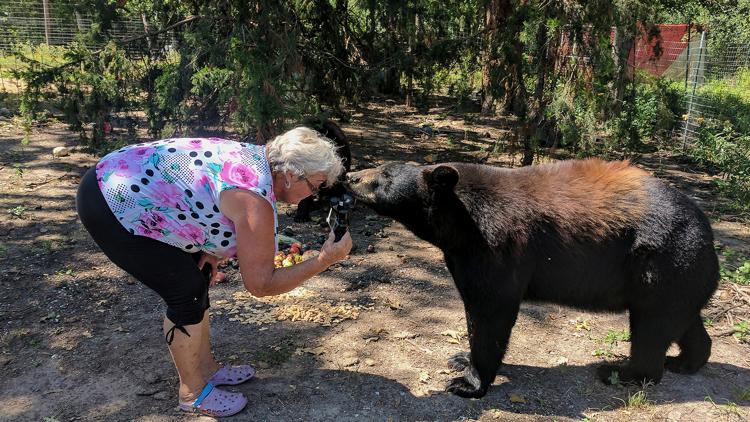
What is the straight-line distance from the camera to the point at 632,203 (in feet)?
12.3

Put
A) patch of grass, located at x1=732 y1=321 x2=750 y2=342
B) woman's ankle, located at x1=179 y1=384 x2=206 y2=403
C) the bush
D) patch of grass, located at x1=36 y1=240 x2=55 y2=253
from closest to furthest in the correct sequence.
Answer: woman's ankle, located at x1=179 y1=384 x2=206 y2=403 → patch of grass, located at x1=732 y1=321 x2=750 y2=342 → patch of grass, located at x1=36 y1=240 x2=55 y2=253 → the bush

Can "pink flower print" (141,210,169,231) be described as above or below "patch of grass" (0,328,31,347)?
above

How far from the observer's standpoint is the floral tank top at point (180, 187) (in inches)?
118

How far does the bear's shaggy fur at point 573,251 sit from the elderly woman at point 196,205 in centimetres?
99

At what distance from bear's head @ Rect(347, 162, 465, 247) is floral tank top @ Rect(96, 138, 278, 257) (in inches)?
50.9

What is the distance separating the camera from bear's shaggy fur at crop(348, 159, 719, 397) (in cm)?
368

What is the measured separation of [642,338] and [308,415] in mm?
2255

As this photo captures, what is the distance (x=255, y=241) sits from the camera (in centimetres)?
297

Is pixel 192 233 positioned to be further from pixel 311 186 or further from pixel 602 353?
pixel 602 353

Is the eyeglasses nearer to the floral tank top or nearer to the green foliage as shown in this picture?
the floral tank top

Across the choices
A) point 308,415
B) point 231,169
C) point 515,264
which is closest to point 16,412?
point 308,415

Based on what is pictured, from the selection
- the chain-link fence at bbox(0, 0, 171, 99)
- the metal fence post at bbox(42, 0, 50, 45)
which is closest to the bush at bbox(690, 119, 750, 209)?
the chain-link fence at bbox(0, 0, 171, 99)

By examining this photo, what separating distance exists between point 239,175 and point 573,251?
2.19m

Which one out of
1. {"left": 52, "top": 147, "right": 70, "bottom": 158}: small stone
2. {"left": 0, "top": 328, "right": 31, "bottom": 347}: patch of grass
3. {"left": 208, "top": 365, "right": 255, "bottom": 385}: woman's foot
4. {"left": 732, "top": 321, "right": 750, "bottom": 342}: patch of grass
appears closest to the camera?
{"left": 208, "top": 365, "right": 255, "bottom": 385}: woman's foot
